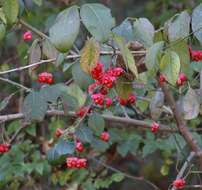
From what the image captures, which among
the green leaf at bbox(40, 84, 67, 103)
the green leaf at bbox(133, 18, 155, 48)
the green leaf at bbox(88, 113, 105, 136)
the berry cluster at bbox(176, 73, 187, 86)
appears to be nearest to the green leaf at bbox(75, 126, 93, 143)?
the green leaf at bbox(88, 113, 105, 136)

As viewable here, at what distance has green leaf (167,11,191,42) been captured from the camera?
4.50 ft

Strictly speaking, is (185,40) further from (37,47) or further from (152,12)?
(152,12)

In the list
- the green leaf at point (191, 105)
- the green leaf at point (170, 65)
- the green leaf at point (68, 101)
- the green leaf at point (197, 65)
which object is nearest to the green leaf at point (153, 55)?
the green leaf at point (170, 65)

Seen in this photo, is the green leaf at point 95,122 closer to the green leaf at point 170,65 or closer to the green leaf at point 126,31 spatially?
the green leaf at point 126,31

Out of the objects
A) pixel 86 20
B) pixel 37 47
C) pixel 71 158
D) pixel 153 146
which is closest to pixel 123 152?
pixel 153 146

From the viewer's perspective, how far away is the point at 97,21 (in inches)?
49.0

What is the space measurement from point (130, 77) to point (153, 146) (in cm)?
95

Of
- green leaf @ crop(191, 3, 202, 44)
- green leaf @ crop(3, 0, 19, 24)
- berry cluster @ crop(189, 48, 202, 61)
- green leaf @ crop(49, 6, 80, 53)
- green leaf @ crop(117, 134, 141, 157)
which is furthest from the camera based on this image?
green leaf @ crop(117, 134, 141, 157)

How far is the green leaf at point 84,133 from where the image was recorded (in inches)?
70.7

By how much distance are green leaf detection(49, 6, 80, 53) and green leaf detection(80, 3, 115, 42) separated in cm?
2

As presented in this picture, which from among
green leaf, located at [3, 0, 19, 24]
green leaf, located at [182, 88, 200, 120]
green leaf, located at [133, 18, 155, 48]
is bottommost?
green leaf, located at [182, 88, 200, 120]

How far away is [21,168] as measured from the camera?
2340 millimetres

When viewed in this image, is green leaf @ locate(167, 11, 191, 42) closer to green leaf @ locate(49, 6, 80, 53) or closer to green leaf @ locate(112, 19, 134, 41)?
green leaf @ locate(112, 19, 134, 41)

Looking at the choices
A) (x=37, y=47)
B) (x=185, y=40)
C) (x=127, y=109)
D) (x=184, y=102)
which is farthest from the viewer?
(x=127, y=109)
